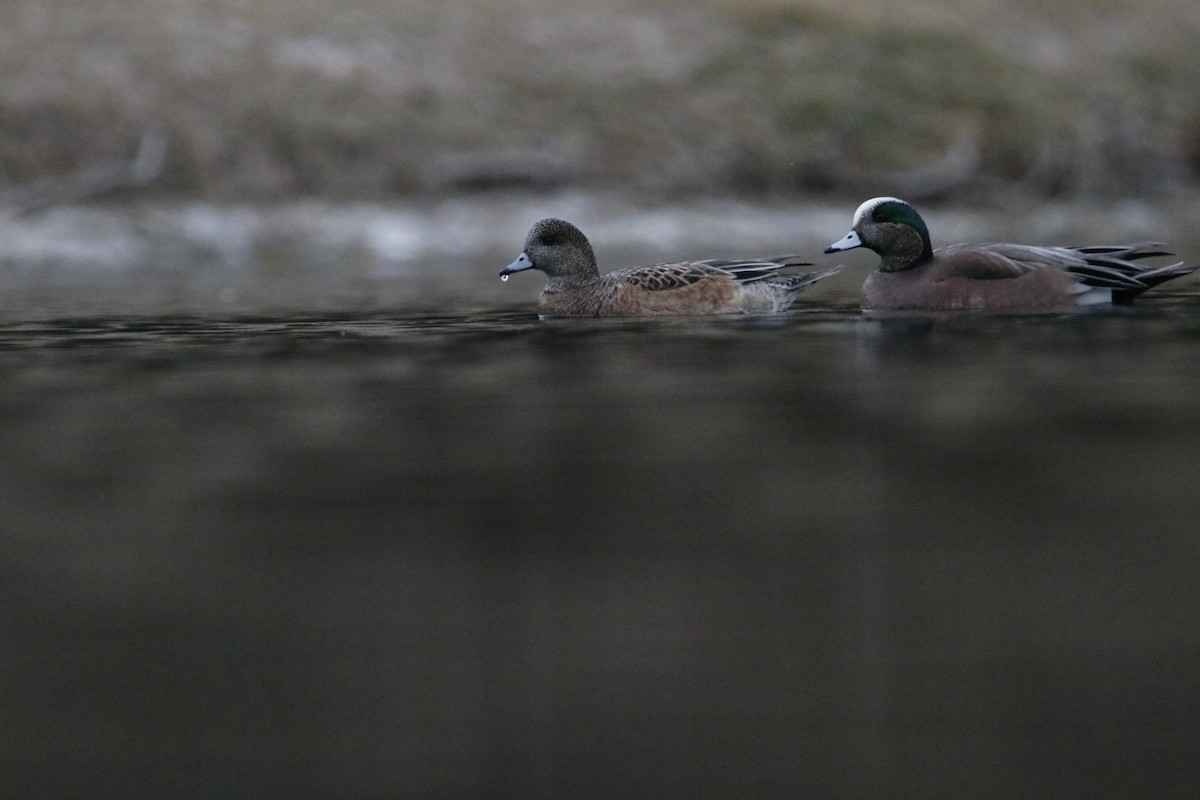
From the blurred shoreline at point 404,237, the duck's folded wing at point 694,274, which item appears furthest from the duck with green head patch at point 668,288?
the blurred shoreline at point 404,237

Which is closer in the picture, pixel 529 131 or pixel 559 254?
pixel 559 254

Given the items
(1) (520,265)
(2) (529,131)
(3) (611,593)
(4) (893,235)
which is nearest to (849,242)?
(4) (893,235)

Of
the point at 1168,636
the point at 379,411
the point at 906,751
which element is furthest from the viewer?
the point at 379,411

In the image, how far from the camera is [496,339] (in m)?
8.87

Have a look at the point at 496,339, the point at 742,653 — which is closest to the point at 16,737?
the point at 742,653

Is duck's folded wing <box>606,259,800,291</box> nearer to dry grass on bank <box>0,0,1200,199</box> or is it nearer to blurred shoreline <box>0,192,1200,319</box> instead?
blurred shoreline <box>0,192,1200,319</box>

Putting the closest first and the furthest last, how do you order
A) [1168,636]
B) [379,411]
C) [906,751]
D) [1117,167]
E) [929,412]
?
1. [906,751]
2. [1168,636]
3. [929,412]
4. [379,411]
5. [1117,167]

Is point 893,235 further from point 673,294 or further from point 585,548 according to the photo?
point 585,548

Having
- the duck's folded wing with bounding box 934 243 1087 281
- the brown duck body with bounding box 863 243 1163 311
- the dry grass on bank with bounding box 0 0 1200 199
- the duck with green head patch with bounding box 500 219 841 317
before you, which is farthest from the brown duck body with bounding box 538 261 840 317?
the dry grass on bank with bounding box 0 0 1200 199

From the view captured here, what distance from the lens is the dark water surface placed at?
2389 mm

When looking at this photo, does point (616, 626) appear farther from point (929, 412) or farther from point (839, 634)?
point (929, 412)

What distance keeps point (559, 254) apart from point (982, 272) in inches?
102

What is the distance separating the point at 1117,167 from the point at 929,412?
21.1 m

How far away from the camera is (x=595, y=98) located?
23.5m
